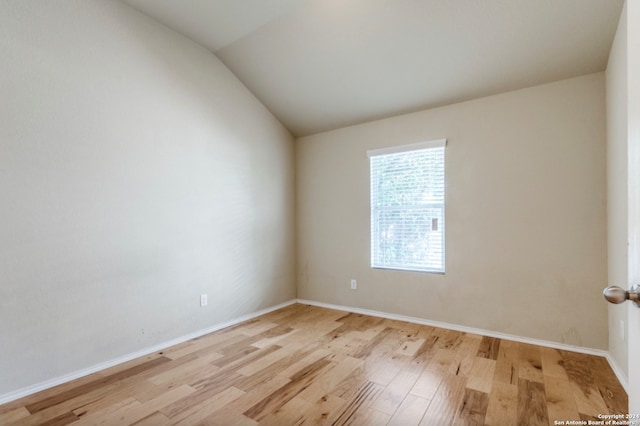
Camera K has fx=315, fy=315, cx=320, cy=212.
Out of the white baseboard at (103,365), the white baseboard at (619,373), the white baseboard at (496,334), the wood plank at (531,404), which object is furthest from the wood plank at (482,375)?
the white baseboard at (103,365)

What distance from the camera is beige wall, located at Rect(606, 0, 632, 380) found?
1991mm

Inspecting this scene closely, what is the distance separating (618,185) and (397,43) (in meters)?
1.97

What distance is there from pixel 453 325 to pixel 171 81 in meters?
3.62

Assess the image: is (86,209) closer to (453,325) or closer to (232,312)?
(232,312)

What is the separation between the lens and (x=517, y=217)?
9.45 feet

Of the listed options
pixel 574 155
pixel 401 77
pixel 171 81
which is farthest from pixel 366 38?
pixel 574 155

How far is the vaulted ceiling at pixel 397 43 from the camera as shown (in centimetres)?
234

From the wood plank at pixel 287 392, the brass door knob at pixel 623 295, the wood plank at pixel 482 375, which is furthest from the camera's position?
the wood plank at pixel 482 375

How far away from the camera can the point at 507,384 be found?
2.11 metres

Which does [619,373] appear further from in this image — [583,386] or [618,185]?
[618,185]

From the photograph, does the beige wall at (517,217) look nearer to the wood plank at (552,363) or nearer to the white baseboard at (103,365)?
the wood plank at (552,363)

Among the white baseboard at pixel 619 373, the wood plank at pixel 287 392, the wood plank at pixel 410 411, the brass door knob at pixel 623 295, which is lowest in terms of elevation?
the wood plank at pixel 287 392

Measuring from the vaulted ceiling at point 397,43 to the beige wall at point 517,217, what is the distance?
0.75ft

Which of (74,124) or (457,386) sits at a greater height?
(74,124)
